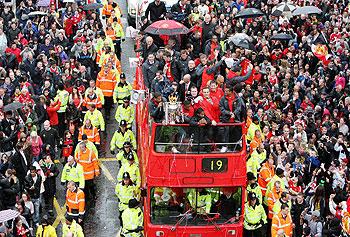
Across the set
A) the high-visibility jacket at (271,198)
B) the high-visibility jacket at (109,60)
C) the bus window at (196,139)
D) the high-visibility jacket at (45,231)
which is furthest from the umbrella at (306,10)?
the high-visibility jacket at (45,231)

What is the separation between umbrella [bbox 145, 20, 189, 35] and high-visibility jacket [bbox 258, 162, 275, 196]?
4926 millimetres

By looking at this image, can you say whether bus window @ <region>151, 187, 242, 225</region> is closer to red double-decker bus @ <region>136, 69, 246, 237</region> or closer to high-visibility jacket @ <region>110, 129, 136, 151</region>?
red double-decker bus @ <region>136, 69, 246, 237</region>

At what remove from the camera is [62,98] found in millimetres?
29594

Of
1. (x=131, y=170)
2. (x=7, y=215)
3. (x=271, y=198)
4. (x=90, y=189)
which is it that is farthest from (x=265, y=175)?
A: (x=7, y=215)

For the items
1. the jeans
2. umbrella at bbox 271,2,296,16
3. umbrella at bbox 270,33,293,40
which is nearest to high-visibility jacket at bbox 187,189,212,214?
the jeans

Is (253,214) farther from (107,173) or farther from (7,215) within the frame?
(107,173)

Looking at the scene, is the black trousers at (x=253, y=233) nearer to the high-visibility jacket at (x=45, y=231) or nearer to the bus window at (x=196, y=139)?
the bus window at (x=196, y=139)

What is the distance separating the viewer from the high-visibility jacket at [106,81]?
31.7 metres

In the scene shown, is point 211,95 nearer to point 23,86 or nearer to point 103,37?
point 23,86

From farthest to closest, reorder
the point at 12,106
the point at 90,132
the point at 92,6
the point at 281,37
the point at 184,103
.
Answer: the point at 92,6 → the point at 281,37 → the point at 90,132 → the point at 12,106 → the point at 184,103

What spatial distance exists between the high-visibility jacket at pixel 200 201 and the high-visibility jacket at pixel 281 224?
153cm

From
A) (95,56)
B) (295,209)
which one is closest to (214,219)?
(295,209)

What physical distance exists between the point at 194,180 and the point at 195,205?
662 millimetres

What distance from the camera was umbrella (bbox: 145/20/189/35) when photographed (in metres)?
27.5
